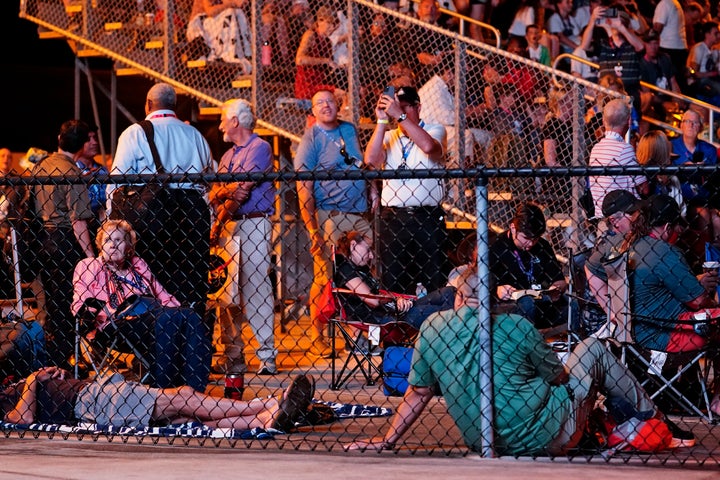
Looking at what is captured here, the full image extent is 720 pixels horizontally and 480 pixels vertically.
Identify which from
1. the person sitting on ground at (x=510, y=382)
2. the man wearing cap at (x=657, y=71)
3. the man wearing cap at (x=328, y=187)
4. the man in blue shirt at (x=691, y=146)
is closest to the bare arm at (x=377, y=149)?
the man wearing cap at (x=328, y=187)

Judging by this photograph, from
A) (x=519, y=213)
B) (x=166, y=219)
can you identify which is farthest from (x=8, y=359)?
(x=519, y=213)

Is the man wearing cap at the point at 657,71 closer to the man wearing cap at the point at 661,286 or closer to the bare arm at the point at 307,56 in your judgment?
the bare arm at the point at 307,56

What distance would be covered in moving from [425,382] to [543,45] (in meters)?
9.50

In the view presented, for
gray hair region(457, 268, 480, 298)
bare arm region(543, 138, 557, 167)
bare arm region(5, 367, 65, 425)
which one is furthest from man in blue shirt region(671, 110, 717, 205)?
bare arm region(5, 367, 65, 425)

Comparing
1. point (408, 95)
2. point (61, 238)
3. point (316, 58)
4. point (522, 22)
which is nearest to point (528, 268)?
point (408, 95)

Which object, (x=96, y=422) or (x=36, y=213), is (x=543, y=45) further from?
(x=96, y=422)

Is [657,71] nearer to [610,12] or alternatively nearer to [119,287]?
[610,12]

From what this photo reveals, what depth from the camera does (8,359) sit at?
754 centimetres

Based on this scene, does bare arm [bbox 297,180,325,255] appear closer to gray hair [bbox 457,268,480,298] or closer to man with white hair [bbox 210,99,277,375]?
man with white hair [bbox 210,99,277,375]

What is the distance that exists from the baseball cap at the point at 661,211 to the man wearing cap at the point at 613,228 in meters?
0.08

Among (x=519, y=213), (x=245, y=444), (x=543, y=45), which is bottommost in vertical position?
(x=245, y=444)

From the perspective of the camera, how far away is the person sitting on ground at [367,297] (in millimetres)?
8570

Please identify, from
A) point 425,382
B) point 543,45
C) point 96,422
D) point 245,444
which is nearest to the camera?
point 425,382

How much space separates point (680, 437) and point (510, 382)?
105 cm
